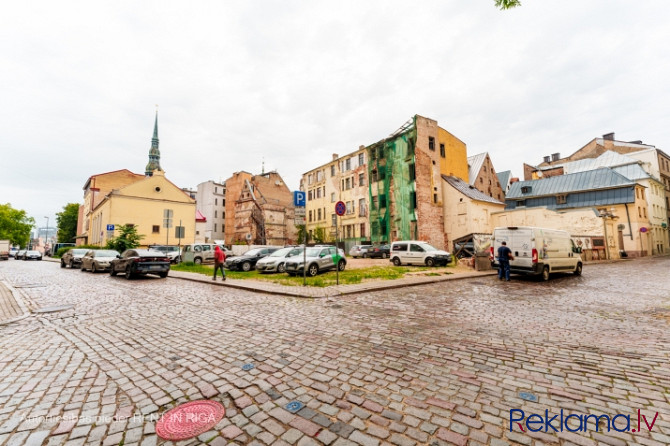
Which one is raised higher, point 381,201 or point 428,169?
point 428,169

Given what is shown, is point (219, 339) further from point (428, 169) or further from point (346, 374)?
point (428, 169)

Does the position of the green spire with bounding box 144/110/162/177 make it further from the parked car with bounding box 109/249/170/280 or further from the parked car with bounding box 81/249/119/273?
the parked car with bounding box 109/249/170/280

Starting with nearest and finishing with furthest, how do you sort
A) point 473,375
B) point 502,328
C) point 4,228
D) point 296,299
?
point 473,375 < point 502,328 < point 296,299 < point 4,228

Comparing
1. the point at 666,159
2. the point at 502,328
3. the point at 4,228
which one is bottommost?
the point at 502,328

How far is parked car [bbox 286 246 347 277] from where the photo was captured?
15.6 metres

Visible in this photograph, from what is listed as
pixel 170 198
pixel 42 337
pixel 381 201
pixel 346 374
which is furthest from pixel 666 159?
pixel 170 198

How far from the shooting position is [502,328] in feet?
18.6

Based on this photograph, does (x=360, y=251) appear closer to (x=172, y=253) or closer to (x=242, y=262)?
(x=242, y=262)

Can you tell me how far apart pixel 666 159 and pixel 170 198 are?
7682 cm

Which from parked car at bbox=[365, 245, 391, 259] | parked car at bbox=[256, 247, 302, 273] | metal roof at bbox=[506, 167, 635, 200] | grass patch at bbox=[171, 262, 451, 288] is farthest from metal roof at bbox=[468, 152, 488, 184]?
parked car at bbox=[256, 247, 302, 273]

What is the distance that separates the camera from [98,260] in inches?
770

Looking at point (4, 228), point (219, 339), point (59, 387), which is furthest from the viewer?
point (4, 228)

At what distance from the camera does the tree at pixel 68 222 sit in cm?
6744

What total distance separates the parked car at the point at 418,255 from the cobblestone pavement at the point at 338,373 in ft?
45.4
